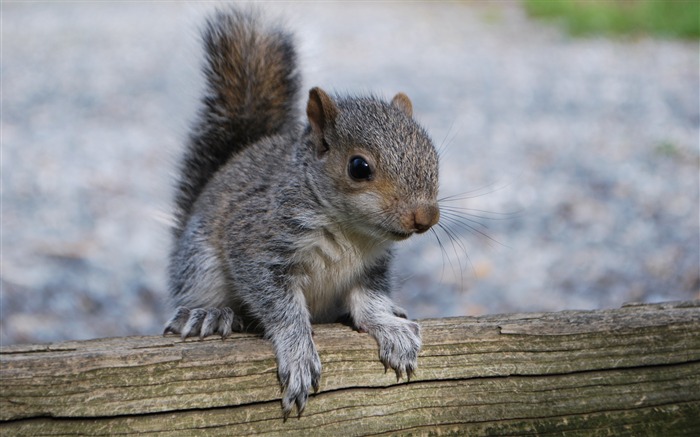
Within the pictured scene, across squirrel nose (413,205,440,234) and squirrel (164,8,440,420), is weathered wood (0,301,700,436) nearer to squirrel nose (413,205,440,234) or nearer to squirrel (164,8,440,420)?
squirrel (164,8,440,420)

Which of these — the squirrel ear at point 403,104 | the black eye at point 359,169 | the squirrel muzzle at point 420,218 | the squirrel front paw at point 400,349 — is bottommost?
the squirrel front paw at point 400,349

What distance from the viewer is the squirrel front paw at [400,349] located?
54.4 inches

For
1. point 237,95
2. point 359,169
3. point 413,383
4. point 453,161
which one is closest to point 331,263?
point 359,169

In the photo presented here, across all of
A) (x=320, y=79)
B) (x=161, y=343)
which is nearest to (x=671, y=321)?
(x=161, y=343)

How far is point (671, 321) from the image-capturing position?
1.47 m

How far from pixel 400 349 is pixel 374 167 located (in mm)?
329

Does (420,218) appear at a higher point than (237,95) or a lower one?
lower

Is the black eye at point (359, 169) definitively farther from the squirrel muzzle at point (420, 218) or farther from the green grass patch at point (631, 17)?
the green grass patch at point (631, 17)

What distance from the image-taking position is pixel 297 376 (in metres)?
1.32

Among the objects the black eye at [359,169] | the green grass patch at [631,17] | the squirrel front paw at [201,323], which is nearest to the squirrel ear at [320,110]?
the black eye at [359,169]

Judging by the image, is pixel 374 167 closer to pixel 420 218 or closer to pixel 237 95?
pixel 420 218

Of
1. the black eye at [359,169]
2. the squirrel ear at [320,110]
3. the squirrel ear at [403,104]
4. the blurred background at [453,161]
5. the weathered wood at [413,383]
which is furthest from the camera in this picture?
the blurred background at [453,161]

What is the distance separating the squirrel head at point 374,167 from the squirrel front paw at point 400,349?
167 millimetres

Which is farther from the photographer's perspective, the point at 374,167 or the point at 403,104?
the point at 403,104
